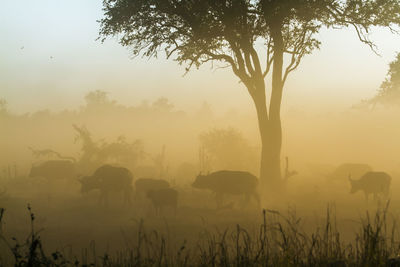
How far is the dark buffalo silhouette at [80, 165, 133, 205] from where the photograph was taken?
16.9 meters

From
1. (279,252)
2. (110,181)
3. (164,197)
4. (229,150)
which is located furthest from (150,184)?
(279,252)

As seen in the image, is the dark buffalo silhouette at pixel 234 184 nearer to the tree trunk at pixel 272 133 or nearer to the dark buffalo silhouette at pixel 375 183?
the tree trunk at pixel 272 133

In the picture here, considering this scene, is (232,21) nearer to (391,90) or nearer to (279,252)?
(279,252)

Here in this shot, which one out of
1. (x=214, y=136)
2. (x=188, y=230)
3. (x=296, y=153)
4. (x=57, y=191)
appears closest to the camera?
(x=188, y=230)

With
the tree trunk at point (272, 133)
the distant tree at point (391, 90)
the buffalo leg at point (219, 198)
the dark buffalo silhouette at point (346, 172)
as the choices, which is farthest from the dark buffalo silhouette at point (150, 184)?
the distant tree at point (391, 90)

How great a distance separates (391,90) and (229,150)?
3726 centimetres

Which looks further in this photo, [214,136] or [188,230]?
[214,136]

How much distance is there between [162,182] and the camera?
1728 centimetres

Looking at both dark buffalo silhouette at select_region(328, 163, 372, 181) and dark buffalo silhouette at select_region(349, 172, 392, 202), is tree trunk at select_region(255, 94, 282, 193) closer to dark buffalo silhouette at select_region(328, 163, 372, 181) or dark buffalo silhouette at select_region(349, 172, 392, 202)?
dark buffalo silhouette at select_region(349, 172, 392, 202)

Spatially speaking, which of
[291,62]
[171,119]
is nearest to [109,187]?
[291,62]

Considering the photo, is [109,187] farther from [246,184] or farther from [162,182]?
[246,184]

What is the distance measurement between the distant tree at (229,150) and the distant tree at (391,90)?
105ft

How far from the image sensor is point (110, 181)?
17062 millimetres

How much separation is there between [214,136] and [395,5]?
14565 mm
